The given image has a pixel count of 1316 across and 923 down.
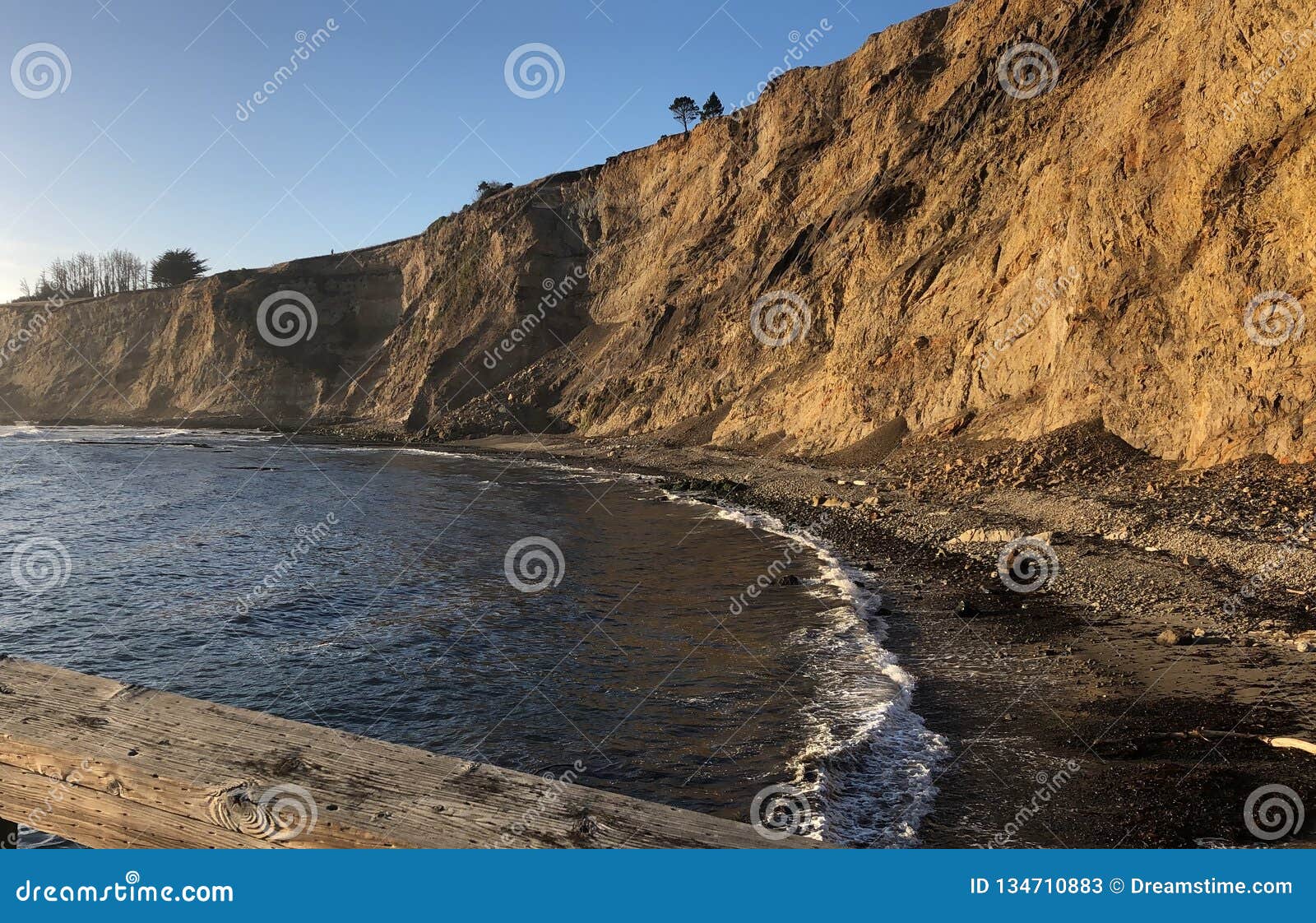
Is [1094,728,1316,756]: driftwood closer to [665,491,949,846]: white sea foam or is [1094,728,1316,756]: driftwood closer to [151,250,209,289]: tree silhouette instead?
[665,491,949,846]: white sea foam

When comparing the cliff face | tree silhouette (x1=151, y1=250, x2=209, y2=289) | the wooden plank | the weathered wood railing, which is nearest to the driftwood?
the weathered wood railing

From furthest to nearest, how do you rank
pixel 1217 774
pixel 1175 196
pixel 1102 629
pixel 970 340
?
1. pixel 970 340
2. pixel 1175 196
3. pixel 1102 629
4. pixel 1217 774

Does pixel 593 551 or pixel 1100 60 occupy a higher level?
pixel 1100 60

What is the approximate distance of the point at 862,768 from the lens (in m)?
8.66

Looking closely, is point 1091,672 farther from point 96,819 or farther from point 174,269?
point 174,269

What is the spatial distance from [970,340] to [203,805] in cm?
3049

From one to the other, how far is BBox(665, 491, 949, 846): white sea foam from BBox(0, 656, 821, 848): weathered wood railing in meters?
5.73

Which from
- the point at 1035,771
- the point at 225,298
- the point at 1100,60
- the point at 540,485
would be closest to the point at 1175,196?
the point at 1100,60

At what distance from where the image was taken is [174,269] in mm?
109625

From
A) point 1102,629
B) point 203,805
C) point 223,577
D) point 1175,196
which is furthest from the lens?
point 1175,196

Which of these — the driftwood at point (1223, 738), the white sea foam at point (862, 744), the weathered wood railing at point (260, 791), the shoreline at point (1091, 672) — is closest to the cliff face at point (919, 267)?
the shoreline at point (1091, 672)

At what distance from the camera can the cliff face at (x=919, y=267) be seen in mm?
20156

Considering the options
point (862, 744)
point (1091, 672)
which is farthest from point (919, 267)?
point (862, 744)

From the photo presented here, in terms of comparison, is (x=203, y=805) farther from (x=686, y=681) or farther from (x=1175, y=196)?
(x=1175, y=196)
